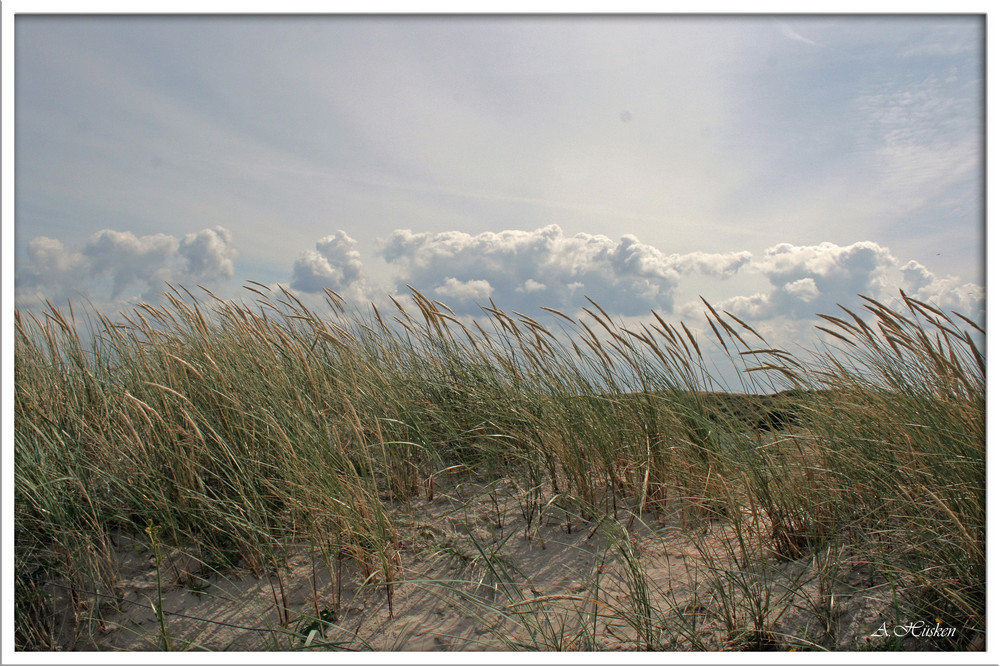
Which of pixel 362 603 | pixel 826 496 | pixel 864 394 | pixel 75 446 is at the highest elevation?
pixel 864 394

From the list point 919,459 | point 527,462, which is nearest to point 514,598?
point 527,462

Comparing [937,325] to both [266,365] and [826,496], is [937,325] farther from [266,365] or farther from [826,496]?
[266,365]

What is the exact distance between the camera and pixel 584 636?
1.86 m

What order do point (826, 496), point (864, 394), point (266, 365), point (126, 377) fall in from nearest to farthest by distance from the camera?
point (826, 496)
point (864, 394)
point (266, 365)
point (126, 377)

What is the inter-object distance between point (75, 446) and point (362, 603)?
65.9 inches

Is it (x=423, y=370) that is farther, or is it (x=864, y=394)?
(x=423, y=370)

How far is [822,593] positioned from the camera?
1967mm

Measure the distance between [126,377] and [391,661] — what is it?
8.69 ft

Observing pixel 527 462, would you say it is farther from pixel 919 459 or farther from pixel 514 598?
pixel 919 459

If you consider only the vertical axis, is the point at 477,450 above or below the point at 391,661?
above

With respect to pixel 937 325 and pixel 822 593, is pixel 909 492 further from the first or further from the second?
pixel 937 325

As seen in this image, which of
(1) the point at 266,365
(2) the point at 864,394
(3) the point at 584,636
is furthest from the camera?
(1) the point at 266,365
